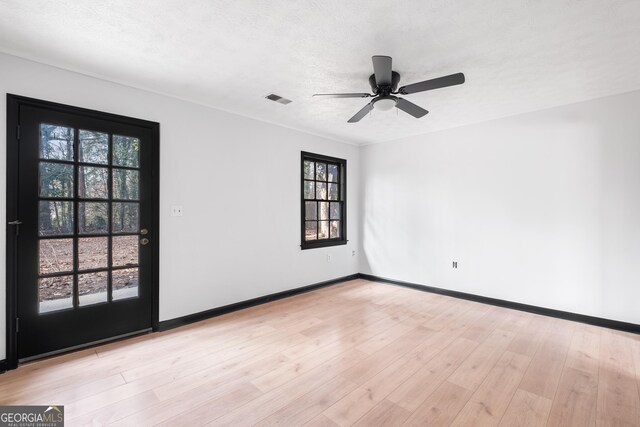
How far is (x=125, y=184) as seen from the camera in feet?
9.71

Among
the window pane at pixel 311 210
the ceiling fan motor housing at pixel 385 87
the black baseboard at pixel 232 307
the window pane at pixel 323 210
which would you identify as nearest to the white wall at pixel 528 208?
the window pane at pixel 323 210

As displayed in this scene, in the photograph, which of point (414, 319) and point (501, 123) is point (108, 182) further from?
point (501, 123)

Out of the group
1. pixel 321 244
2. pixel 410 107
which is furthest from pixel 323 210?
pixel 410 107

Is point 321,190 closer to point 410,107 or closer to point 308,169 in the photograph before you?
point 308,169

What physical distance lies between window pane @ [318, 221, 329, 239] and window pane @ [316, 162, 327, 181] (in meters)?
0.78

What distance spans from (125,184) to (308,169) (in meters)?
2.67

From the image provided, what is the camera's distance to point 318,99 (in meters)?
3.35

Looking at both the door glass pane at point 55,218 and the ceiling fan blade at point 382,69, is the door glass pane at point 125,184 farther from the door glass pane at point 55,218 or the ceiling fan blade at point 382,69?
the ceiling fan blade at point 382,69

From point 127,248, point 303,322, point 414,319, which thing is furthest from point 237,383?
point 414,319

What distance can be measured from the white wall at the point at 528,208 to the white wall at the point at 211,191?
5.94 feet

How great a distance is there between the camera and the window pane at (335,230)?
5.37 m

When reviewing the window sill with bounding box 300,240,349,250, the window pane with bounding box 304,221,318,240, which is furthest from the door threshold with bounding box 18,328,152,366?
the window pane with bounding box 304,221,318,240

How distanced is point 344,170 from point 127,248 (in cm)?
366

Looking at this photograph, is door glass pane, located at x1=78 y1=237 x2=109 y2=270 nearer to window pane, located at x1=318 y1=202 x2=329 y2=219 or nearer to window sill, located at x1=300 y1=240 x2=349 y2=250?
window sill, located at x1=300 y1=240 x2=349 y2=250
